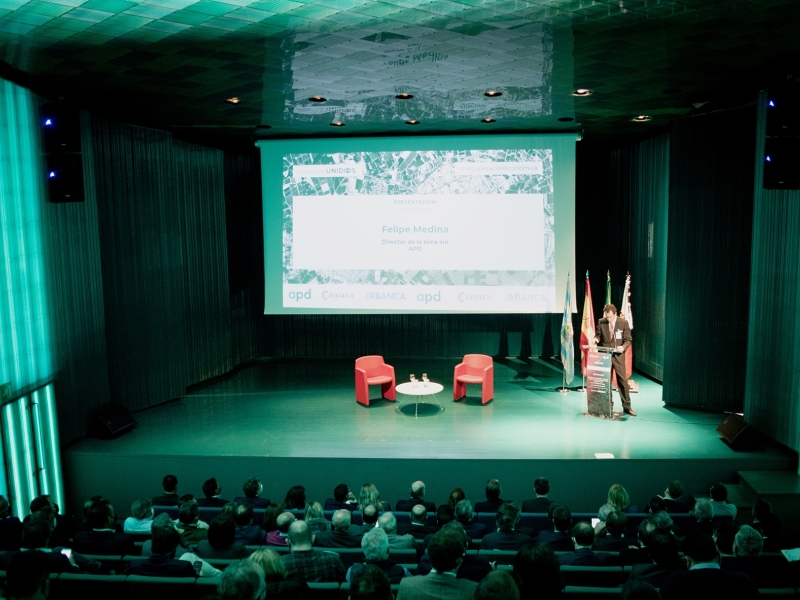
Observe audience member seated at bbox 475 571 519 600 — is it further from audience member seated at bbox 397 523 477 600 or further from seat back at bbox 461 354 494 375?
seat back at bbox 461 354 494 375

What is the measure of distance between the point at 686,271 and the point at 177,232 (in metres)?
7.11

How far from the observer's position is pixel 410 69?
21.4 feet

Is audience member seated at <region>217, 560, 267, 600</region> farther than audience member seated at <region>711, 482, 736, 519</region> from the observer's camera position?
No

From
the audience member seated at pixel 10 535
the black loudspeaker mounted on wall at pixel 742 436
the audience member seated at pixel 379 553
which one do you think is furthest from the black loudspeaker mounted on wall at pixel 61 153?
the black loudspeaker mounted on wall at pixel 742 436

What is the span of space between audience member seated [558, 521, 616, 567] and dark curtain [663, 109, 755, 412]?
5303 mm

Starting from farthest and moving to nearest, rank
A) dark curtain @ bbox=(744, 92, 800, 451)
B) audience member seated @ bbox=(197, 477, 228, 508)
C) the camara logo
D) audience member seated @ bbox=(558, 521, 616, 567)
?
1. the camara logo
2. dark curtain @ bbox=(744, 92, 800, 451)
3. audience member seated @ bbox=(197, 477, 228, 508)
4. audience member seated @ bbox=(558, 521, 616, 567)

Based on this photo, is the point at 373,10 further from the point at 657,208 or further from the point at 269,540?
the point at 657,208

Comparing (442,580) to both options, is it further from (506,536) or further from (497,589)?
(506,536)

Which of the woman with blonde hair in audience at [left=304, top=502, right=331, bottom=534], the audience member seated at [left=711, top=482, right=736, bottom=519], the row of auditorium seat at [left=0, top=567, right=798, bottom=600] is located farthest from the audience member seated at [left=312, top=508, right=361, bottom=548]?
the audience member seated at [left=711, top=482, right=736, bottom=519]

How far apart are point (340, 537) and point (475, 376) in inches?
210

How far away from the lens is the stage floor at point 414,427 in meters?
7.36

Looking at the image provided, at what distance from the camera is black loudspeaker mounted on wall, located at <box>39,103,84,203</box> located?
7293 mm

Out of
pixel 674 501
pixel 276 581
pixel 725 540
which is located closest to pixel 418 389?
pixel 674 501

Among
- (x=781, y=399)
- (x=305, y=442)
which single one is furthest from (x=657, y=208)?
(x=305, y=442)
